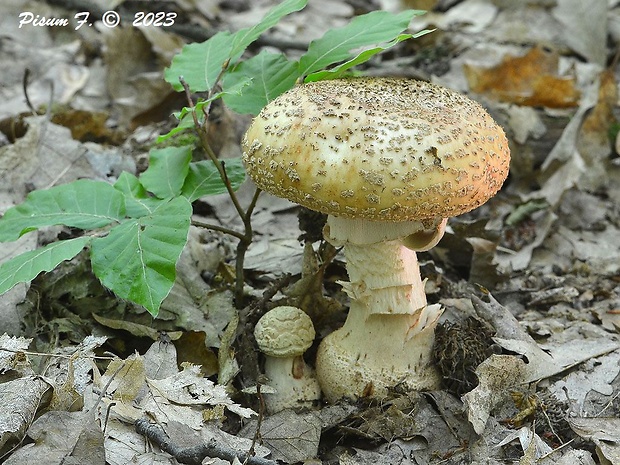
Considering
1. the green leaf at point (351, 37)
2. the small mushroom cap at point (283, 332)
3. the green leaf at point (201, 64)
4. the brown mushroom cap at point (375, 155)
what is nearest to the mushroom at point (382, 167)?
the brown mushroom cap at point (375, 155)

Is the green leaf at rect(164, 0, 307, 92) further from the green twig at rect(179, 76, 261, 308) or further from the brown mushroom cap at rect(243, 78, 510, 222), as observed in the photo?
the brown mushroom cap at rect(243, 78, 510, 222)

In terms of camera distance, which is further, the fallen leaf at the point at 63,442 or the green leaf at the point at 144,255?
the green leaf at the point at 144,255

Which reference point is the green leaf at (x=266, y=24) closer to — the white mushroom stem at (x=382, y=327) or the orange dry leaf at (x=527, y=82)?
the white mushroom stem at (x=382, y=327)

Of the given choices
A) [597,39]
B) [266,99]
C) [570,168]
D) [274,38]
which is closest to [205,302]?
[266,99]

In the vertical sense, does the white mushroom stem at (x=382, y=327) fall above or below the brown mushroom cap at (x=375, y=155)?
below

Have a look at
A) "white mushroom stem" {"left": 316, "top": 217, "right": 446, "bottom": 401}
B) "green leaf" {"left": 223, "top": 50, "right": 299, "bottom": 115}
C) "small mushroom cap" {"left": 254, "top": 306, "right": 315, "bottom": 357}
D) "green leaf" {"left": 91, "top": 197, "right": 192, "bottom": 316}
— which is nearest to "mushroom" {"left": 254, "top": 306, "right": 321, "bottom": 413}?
"small mushroom cap" {"left": 254, "top": 306, "right": 315, "bottom": 357}

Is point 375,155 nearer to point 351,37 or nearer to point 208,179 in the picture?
point 351,37
